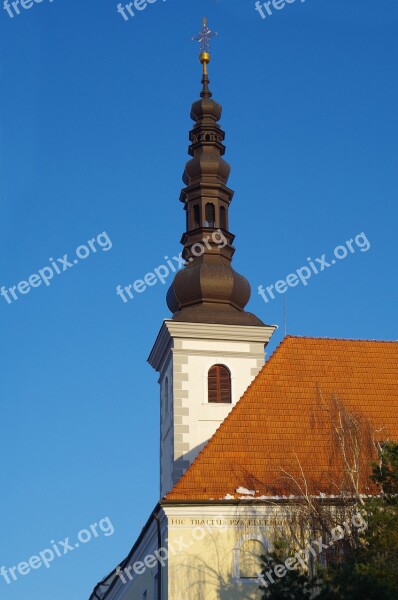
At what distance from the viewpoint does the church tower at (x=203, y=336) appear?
1069 inches

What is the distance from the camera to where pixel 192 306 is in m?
29.0

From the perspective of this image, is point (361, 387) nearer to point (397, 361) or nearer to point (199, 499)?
point (397, 361)

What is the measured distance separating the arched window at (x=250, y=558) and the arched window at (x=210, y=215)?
11.4 metres

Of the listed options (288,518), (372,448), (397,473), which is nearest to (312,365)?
(372,448)

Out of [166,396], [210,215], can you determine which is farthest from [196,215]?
[166,396]

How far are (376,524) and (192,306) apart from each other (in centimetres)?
1261

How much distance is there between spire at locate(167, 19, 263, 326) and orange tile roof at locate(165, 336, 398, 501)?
3728 mm

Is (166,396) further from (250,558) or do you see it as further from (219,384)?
(250,558)

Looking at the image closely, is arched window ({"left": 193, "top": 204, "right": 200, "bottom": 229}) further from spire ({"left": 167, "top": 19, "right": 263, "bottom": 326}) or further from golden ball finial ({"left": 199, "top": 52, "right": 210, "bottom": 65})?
golden ball finial ({"left": 199, "top": 52, "right": 210, "bottom": 65})

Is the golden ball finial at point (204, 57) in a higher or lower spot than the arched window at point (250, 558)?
higher

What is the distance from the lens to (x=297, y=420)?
23.2m

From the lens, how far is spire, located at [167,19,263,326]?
28.8m

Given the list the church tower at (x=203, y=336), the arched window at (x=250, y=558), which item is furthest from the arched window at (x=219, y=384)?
the arched window at (x=250, y=558)

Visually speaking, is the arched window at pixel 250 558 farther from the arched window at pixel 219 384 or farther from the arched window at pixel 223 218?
the arched window at pixel 223 218
